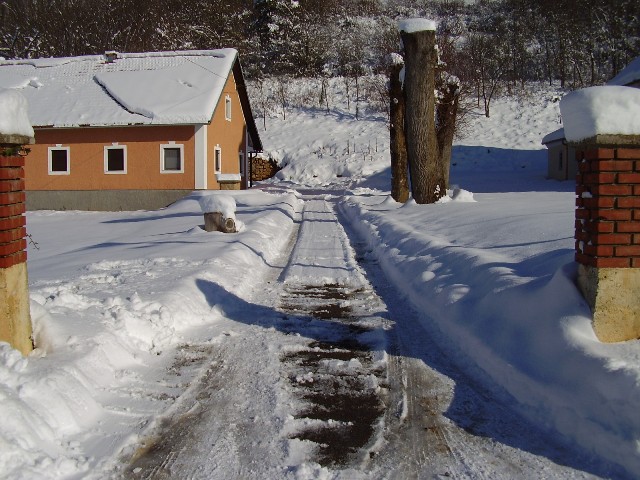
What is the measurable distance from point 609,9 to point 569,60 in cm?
500

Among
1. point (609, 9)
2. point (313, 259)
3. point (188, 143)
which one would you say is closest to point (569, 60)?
point (609, 9)

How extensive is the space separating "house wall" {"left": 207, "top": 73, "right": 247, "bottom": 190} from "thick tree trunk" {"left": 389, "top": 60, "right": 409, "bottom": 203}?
8.33 m

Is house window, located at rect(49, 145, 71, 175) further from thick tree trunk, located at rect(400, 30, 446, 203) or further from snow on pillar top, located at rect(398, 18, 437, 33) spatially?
snow on pillar top, located at rect(398, 18, 437, 33)

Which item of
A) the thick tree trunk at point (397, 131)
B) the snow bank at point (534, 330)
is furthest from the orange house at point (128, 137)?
the snow bank at point (534, 330)

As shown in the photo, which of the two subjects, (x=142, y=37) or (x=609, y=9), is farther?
(x=609, y=9)

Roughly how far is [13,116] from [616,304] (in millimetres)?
4707

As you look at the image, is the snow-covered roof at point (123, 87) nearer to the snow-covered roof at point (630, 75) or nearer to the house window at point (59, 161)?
the house window at point (59, 161)

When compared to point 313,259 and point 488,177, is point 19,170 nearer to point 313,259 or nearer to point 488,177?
point 313,259

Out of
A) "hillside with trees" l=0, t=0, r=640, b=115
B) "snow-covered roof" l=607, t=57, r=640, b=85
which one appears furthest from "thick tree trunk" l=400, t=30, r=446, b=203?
"hillside with trees" l=0, t=0, r=640, b=115

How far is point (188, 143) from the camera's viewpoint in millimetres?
24984

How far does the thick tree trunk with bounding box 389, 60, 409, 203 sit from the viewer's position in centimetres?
2042

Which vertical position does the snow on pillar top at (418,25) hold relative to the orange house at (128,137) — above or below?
above

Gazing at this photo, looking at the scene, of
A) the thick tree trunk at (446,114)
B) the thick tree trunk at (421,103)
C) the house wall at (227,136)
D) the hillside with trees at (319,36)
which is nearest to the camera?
the thick tree trunk at (421,103)

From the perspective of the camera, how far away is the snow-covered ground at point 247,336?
3.66 meters
